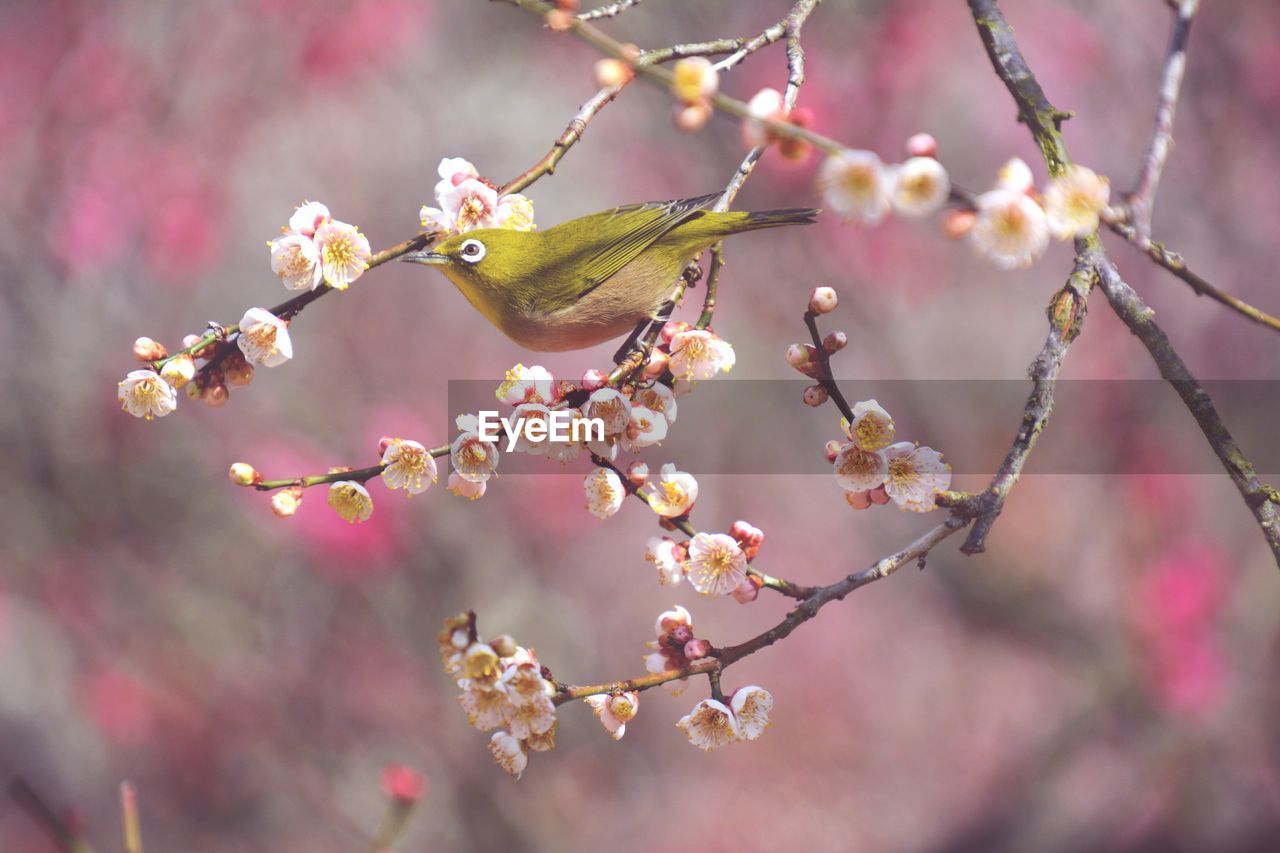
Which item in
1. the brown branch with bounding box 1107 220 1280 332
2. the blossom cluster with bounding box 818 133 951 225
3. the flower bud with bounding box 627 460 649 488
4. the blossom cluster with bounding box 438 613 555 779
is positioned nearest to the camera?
the blossom cluster with bounding box 818 133 951 225

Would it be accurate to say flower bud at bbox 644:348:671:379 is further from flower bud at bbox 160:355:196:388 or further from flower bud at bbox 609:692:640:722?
flower bud at bbox 160:355:196:388

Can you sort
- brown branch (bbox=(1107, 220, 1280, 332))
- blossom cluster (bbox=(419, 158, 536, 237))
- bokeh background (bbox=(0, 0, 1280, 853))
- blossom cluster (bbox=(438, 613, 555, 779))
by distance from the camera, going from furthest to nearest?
bokeh background (bbox=(0, 0, 1280, 853)) < blossom cluster (bbox=(419, 158, 536, 237)) < blossom cluster (bbox=(438, 613, 555, 779)) < brown branch (bbox=(1107, 220, 1280, 332))

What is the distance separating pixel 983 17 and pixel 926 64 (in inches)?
101

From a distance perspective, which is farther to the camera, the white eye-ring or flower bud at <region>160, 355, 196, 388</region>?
the white eye-ring

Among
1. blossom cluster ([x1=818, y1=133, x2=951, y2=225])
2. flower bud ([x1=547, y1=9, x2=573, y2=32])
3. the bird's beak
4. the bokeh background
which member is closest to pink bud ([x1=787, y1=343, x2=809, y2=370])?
blossom cluster ([x1=818, y1=133, x2=951, y2=225])

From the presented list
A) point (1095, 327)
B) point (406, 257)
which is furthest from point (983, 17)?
point (1095, 327)

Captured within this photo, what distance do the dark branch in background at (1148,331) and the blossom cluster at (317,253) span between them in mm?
687

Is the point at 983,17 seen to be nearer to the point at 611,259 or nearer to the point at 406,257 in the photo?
the point at 611,259

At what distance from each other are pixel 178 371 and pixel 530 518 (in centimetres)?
266

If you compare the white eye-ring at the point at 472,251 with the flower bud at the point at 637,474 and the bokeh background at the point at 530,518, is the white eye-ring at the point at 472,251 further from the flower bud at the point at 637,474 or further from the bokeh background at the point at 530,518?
the bokeh background at the point at 530,518

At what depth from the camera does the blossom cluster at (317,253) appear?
3.42 feet

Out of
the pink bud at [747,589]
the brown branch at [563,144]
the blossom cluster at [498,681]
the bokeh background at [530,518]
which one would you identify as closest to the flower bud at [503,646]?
the blossom cluster at [498,681]

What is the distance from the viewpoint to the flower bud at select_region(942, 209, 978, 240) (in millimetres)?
720

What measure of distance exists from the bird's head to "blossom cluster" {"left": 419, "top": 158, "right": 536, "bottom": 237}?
0.6 inches
